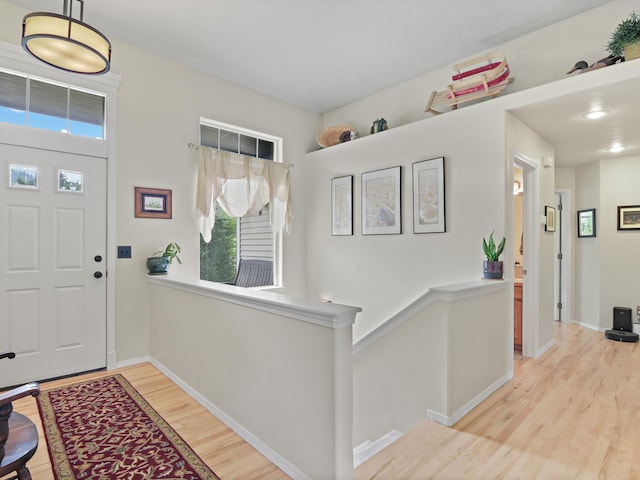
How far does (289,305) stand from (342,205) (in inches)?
120

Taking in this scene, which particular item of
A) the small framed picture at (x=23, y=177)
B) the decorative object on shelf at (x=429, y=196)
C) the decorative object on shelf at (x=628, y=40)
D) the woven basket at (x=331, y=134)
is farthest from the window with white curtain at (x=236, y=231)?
the decorative object on shelf at (x=628, y=40)

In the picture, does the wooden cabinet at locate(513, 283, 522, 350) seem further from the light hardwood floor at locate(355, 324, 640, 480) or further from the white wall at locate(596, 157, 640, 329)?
the white wall at locate(596, 157, 640, 329)

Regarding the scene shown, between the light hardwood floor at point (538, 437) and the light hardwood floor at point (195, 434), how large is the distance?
58 cm

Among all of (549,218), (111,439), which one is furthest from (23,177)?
(549,218)

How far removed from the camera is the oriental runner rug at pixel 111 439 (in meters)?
1.84

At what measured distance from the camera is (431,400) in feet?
8.02

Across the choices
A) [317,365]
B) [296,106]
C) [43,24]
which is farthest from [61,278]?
[296,106]

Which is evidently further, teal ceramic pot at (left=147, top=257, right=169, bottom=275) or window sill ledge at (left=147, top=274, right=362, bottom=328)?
teal ceramic pot at (left=147, top=257, right=169, bottom=275)

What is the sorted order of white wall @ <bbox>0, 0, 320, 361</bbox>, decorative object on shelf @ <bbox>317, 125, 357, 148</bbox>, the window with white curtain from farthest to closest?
decorative object on shelf @ <bbox>317, 125, 357, 148</bbox>, the window with white curtain, white wall @ <bbox>0, 0, 320, 361</bbox>

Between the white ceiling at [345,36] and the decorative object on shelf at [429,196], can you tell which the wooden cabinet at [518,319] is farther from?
the white ceiling at [345,36]

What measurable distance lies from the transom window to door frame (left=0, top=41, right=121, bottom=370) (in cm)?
6

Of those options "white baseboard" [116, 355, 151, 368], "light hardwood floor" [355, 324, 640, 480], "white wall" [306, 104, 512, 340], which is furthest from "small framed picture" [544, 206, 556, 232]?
"white baseboard" [116, 355, 151, 368]

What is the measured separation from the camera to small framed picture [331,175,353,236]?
4578 mm

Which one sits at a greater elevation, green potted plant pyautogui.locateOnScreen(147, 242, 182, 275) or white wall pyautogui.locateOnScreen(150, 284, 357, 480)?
green potted plant pyautogui.locateOnScreen(147, 242, 182, 275)
